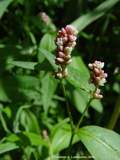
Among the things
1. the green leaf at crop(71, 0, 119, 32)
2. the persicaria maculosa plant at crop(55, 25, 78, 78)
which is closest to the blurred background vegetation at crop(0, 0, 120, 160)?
the green leaf at crop(71, 0, 119, 32)

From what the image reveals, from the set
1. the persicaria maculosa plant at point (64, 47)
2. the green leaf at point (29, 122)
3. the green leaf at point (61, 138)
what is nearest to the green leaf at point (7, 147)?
the green leaf at point (61, 138)

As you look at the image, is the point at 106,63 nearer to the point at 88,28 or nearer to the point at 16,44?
the point at 88,28

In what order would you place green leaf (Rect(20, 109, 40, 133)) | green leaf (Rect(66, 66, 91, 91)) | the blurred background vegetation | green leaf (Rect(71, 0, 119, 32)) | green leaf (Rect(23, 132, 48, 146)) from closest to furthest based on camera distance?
green leaf (Rect(66, 66, 91, 91)) < green leaf (Rect(23, 132, 48, 146)) < the blurred background vegetation < green leaf (Rect(20, 109, 40, 133)) < green leaf (Rect(71, 0, 119, 32))

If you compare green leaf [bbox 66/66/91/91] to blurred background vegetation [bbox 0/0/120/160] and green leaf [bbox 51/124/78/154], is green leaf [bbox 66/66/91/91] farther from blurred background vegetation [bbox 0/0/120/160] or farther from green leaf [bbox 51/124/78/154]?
green leaf [bbox 51/124/78/154]

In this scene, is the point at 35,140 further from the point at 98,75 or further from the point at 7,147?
the point at 98,75

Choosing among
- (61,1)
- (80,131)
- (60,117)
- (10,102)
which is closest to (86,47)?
(61,1)

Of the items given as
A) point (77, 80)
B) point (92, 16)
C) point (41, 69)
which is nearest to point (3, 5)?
point (92, 16)
